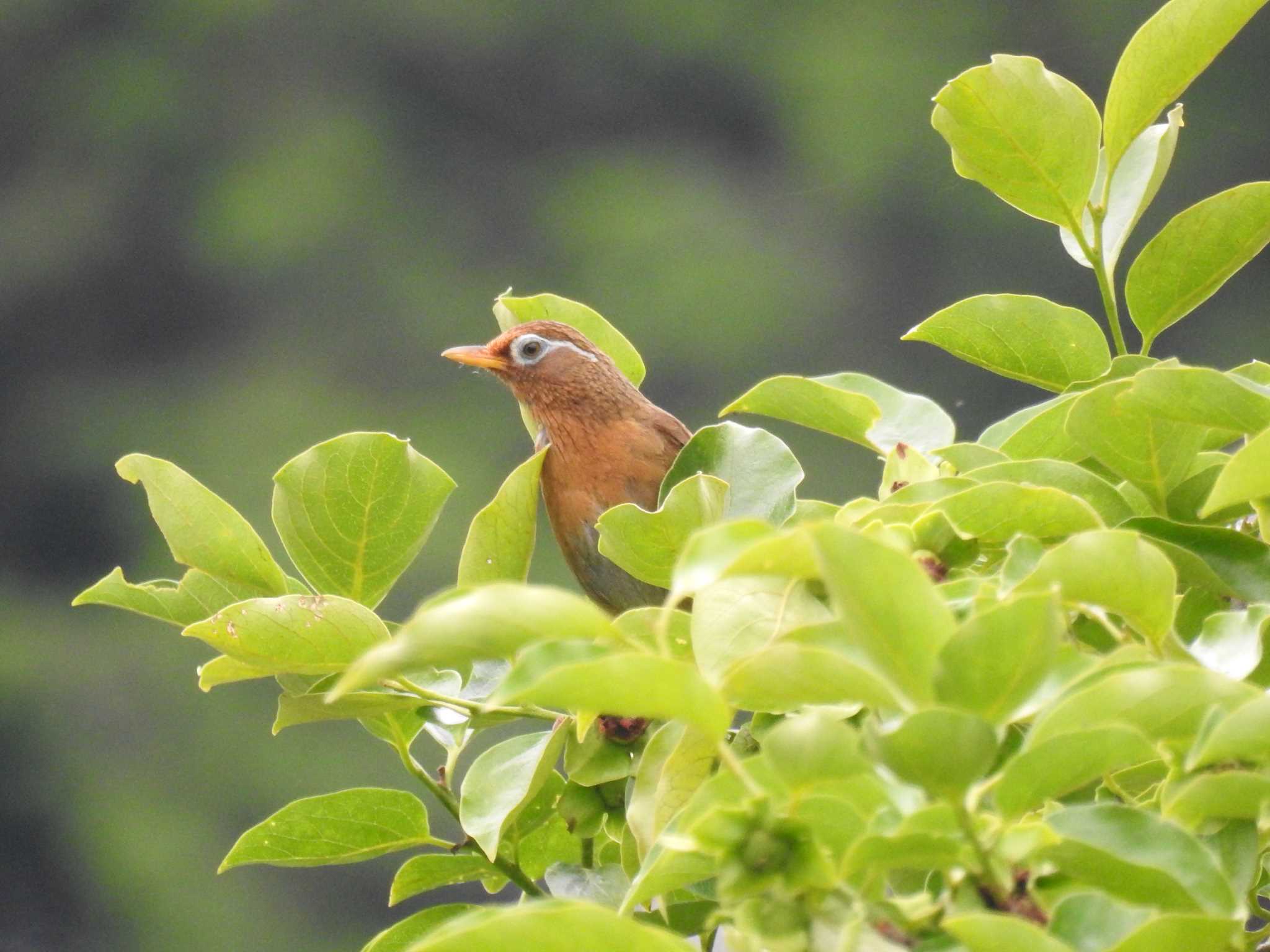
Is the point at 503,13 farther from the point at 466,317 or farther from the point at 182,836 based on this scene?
the point at 182,836

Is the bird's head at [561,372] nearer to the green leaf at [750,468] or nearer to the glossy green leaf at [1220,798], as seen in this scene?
the green leaf at [750,468]

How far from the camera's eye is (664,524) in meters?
0.93

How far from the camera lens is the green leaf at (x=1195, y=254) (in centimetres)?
99

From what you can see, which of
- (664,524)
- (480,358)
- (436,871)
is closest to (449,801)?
(436,871)

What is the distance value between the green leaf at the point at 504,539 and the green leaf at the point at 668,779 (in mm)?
193

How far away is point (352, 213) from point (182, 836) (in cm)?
421

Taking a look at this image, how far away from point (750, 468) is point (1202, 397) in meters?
0.29

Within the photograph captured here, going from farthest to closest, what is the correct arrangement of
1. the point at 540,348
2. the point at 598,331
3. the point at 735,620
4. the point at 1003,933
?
the point at 540,348 → the point at 598,331 → the point at 735,620 → the point at 1003,933

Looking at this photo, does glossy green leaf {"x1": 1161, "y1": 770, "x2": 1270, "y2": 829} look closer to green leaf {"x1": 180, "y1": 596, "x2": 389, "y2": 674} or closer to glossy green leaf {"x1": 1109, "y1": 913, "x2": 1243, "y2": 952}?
glossy green leaf {"x1": 1109, "y1": 913, "x2": 1243, "y2": 952}

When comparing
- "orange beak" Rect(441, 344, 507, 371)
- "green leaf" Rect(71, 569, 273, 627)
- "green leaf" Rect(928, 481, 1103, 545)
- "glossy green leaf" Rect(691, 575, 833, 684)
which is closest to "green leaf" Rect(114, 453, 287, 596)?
"green leaf" Rect(71, 569, 273, 627)

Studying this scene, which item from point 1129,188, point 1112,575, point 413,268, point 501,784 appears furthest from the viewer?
point 413,268

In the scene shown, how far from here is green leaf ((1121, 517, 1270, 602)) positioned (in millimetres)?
823

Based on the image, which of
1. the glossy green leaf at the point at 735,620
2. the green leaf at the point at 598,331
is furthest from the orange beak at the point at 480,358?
the glossy green leaf at the point at 735,620

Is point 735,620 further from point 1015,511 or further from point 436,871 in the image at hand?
point 436,871
